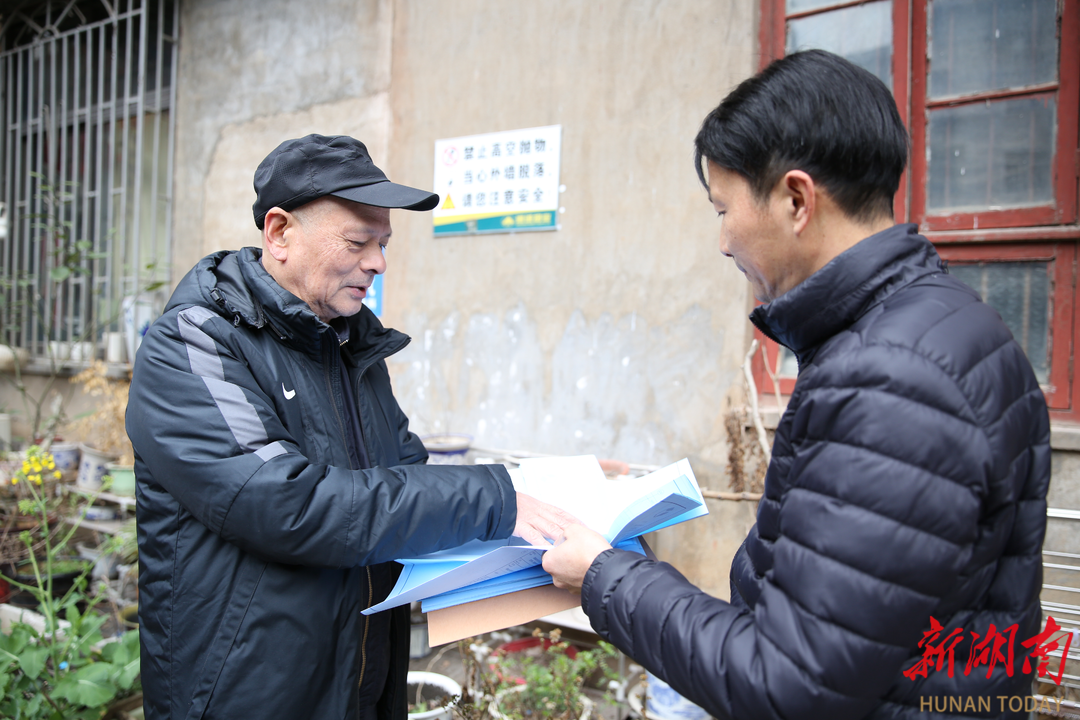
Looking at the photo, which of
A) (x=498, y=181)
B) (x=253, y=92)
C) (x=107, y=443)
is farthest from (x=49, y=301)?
(x=498, y=181)

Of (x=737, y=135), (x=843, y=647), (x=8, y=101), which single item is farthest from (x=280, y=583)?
(x=8, y=101)

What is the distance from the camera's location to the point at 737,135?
958mm

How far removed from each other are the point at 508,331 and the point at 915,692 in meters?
2.82

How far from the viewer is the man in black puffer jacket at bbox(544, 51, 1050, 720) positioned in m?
0.75

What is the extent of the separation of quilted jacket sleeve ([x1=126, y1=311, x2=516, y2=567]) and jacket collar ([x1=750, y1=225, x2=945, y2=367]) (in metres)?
0.73

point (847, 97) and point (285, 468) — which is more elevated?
point (847, 97)

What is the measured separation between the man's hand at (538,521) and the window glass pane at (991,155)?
7.68ft

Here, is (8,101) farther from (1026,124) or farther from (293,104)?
(1026,124)

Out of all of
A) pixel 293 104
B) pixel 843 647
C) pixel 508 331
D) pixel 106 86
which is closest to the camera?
pixel 843 647

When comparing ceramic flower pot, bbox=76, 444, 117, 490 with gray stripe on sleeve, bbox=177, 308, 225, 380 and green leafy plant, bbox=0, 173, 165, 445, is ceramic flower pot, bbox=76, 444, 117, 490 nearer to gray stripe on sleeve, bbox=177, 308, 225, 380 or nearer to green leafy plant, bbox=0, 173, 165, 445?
green leafy plant, bbox=0, 173, 165, 445

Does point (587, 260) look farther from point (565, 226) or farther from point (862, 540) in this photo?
point (862, 540)

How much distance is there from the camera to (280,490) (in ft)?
3.75

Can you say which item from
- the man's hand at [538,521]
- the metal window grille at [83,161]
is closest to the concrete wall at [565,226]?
the metal window grille at [83,161]

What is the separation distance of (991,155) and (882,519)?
2.58 metres
